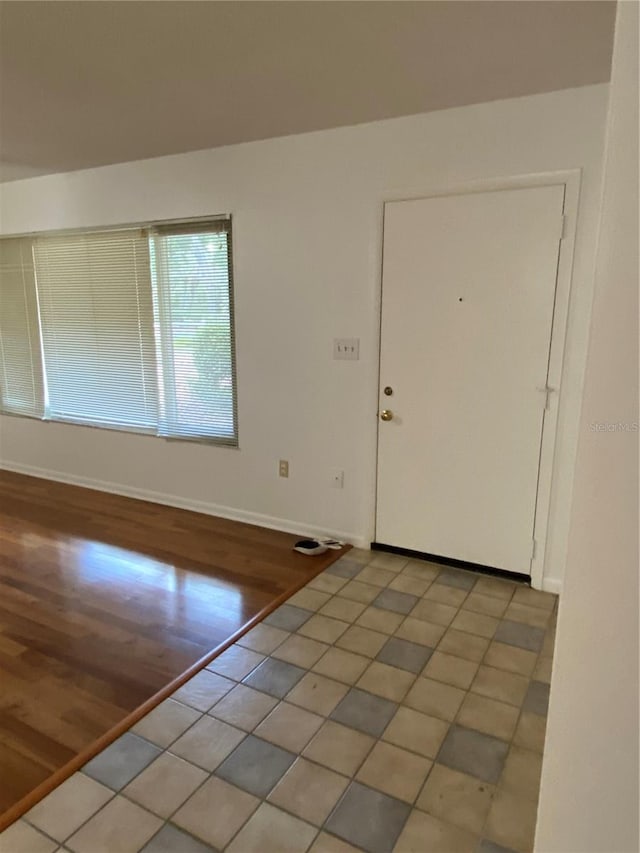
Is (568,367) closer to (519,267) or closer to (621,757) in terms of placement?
(519,267)

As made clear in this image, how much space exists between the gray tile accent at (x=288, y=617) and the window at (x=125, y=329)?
4.31 ft

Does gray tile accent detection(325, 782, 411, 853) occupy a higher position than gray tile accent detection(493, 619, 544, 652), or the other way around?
gray tile accent detection(493, 619, 544, 652)

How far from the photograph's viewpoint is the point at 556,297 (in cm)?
251

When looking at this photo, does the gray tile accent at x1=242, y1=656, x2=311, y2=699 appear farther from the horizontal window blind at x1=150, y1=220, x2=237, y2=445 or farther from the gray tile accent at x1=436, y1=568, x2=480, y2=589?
the horizontal window blind at x1=150, y1=220, x2=237, y2=445

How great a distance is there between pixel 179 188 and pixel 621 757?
3.58 meters

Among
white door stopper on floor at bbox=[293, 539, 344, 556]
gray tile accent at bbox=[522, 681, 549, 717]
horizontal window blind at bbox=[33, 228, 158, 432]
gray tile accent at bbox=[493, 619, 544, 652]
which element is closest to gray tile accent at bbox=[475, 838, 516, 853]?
gray tile accent at bbox=[522, 681, 549, 717]

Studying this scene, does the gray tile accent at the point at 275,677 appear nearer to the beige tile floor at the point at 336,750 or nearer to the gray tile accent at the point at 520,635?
the beige tile floor at the point at 336,750

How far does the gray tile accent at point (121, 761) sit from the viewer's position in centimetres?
161

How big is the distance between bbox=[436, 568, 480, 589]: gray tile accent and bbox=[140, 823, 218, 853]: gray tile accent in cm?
171

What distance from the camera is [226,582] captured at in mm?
2807

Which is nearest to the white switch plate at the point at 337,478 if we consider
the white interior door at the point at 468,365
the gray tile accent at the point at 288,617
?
→ the white interior door at the point at 468,365

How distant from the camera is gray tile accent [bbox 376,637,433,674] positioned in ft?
7.02

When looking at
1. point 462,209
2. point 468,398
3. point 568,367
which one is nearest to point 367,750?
point 468,398

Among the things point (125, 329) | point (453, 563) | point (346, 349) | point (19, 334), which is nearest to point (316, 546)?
point (453, 563)
